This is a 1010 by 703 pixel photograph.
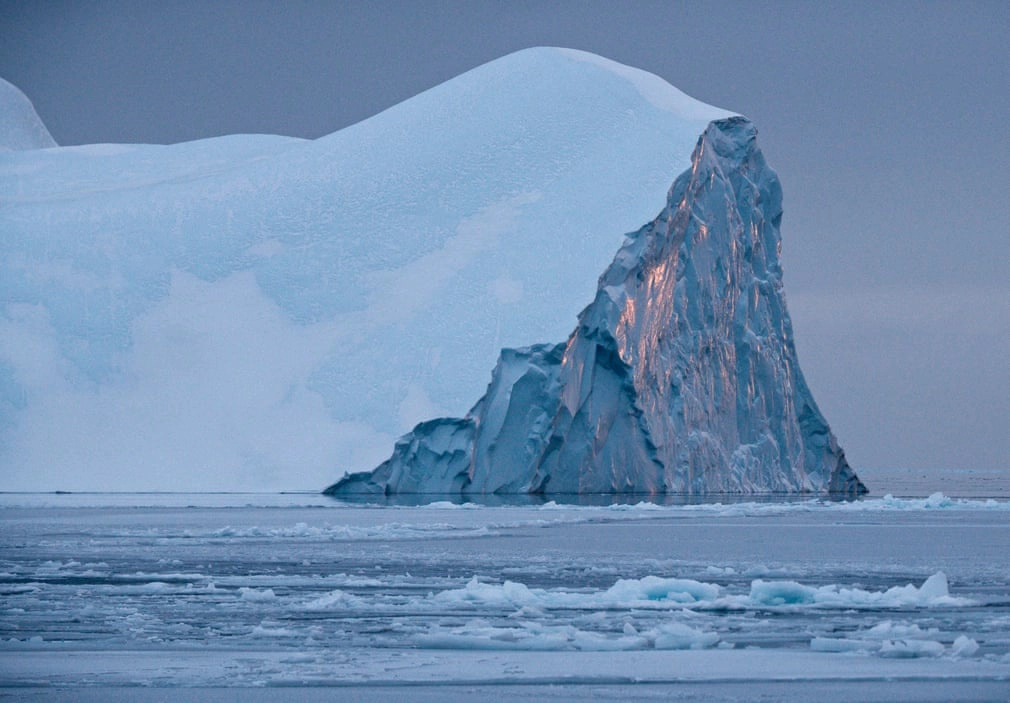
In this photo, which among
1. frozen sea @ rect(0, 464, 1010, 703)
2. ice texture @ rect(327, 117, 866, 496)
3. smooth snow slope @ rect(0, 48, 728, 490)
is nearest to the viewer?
frozen sea @ rect(0, 464, 1010, 703)

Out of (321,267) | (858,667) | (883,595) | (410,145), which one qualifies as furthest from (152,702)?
(410,145)

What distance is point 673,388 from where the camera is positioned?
96.8 feet

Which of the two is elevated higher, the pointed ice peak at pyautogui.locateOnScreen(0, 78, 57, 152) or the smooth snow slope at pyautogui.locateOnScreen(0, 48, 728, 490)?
the pointed ice peak at pyautogui.locateOnScreen(0, 78, 57, 152)

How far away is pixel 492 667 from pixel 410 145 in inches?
1218

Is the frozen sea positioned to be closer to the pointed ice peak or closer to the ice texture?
the ice texture

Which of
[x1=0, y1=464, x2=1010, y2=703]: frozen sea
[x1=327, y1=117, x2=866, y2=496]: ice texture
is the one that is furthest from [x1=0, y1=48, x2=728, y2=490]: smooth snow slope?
[x1=0, y1=464, x2=1010, y2=703]: frozen sea

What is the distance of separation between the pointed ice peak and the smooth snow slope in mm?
15065

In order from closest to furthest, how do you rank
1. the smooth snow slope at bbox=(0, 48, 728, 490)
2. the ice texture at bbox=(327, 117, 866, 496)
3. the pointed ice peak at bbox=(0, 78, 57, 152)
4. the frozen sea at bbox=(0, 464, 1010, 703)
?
the frozen sea at bbox=(0, 464, 1010, 703) < the ice texture at bbox=(327, 117, 866, 496) < the smooth snow slope at bbox=(0, 48, 728, 490) < the pointed ice peak at bbox=(0, 78, 57, 152)

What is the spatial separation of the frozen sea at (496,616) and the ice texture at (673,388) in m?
10.5

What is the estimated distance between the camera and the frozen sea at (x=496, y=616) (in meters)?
6.12

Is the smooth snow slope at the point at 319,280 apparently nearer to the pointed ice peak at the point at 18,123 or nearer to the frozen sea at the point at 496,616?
the frozen sea at the point at 496,616

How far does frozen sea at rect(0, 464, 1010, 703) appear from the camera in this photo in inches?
241

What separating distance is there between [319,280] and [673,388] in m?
8.87

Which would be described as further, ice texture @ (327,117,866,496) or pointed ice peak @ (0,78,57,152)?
pointed ice peak @ (0,78,57,152)
